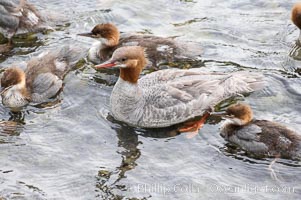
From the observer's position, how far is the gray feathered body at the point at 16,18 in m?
10.4

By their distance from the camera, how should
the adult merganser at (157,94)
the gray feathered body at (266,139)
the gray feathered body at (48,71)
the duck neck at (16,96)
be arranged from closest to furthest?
the gray feathered body at (266,139) → the adult merganser at (157,94) → the duck neck at (16,96) → the gray feathered body at (48,71)

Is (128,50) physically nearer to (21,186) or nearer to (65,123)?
(65,123)

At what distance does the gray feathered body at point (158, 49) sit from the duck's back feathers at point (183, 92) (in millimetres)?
742

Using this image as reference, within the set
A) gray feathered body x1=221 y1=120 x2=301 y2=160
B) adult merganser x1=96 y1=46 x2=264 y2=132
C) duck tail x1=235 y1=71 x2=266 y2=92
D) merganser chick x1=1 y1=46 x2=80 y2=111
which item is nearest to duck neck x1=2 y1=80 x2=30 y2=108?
merganser chick x1=1 y1=46 x2=80 y2=111

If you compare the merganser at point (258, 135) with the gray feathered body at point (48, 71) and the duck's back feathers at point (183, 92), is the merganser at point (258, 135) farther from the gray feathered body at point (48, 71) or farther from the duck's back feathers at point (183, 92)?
the gray feathered body at point (48, 71)

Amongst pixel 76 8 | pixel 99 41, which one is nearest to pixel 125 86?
pixel 99 41

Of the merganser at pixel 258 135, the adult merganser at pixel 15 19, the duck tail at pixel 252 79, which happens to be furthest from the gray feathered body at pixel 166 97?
the adult merganser at pixel 15 19

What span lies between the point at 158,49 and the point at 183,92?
128 cm

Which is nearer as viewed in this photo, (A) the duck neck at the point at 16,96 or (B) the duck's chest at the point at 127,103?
(B) the duck's chest at the point at 127,103

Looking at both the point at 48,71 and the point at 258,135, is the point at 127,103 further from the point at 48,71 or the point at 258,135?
the point at 258,135

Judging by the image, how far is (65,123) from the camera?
846 centimetres

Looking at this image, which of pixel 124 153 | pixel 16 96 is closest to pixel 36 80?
pixel 16 96

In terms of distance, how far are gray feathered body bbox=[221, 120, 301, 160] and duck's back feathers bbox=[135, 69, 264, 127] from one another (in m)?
0.72

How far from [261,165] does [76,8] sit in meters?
5.25
